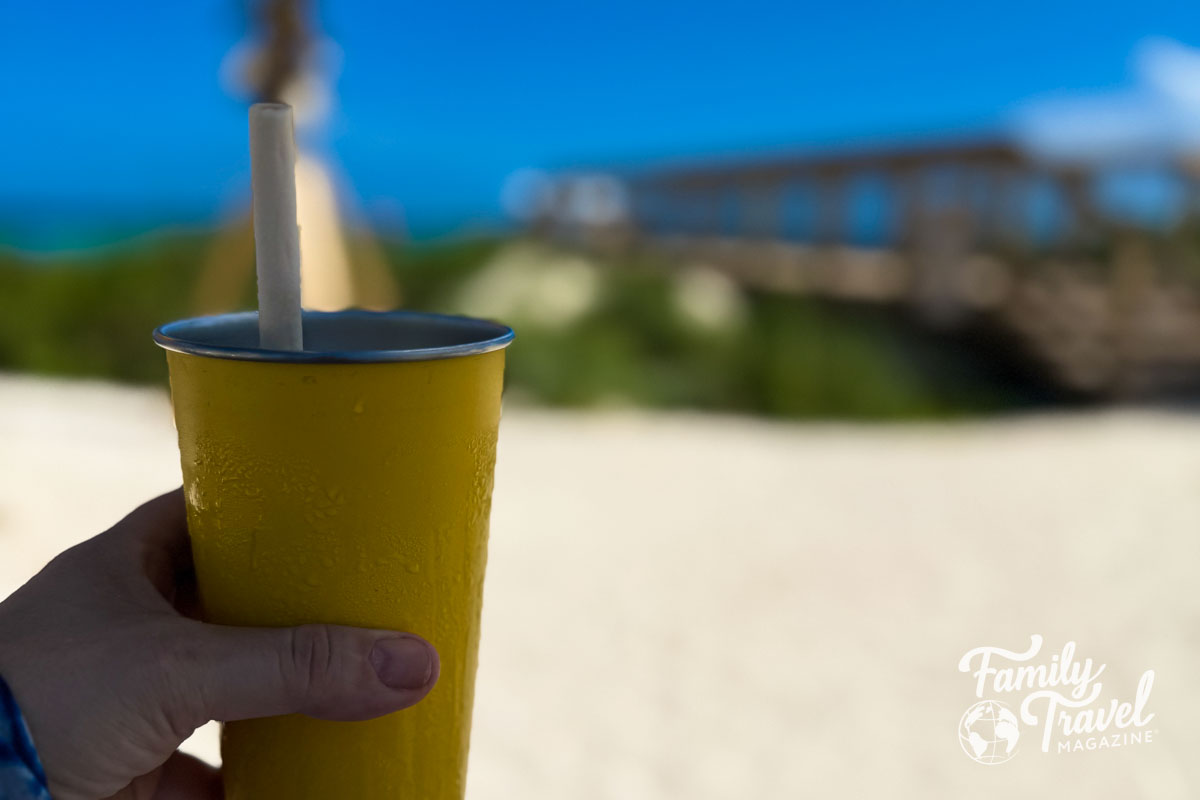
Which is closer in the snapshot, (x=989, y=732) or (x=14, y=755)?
(x=14, y=755)

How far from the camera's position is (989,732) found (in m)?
2.82

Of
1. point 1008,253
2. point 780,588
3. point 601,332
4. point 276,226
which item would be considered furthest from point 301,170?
point 1008,253

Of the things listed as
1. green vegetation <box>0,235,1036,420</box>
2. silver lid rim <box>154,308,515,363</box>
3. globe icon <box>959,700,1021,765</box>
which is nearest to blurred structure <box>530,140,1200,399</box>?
green vegetation <box>0,235,1036,420</box>

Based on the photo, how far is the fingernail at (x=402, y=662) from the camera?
1088 millimetres

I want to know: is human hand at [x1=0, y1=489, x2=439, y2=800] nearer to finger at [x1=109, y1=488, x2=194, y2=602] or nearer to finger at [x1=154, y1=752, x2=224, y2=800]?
finger at [x1=109, y1=488, x2=194, y2=602]

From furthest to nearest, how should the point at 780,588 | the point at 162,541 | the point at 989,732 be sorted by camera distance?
the point at 780,588 → the point at 989,732 → the point at 162,541

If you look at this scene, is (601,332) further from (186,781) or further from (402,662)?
(402,662)

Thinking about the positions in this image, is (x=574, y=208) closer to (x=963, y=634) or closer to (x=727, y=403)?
(x=727, y=403)

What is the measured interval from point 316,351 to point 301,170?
5.04 m

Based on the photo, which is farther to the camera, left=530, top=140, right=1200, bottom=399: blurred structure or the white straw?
left=530, top=140, right=1200, bottom=399: blurred structure

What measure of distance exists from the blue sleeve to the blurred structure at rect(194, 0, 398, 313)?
4.32m

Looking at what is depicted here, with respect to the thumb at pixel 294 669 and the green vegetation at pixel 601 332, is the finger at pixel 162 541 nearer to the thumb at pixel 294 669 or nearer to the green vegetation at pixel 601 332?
the thumb at pixel 294 669

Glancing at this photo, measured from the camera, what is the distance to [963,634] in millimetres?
3418

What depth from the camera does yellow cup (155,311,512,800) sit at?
1.04 metres
